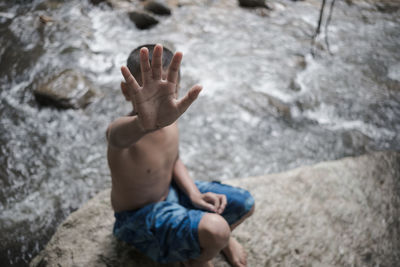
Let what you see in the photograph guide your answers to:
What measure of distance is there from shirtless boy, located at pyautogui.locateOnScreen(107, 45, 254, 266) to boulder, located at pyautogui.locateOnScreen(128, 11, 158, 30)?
390cm

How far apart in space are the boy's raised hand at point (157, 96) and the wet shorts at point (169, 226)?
0.59 metres

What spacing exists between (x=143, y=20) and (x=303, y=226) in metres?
4.23

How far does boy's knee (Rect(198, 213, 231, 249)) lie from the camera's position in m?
1.57

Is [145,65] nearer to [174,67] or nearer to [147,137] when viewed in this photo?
[174,67]

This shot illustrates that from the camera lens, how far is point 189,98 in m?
1.26

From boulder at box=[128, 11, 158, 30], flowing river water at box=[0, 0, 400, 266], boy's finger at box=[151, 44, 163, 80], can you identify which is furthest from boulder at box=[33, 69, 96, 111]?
boy's finger at box=[151, 44, 163, 80]

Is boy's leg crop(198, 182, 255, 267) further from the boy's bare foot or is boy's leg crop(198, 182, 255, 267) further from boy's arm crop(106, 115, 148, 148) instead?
boy's arm crop(106, 115, 148, 148)

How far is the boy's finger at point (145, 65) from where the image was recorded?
1.19 metres

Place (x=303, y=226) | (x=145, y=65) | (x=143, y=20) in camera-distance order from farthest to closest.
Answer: (x=143, y=20) < (x=303, y=226) < (x=145, y=65)

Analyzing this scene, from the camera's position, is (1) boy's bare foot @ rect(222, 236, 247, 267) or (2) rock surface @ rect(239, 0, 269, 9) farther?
(2) rock surface @ rect(239, 0, 269, 9)

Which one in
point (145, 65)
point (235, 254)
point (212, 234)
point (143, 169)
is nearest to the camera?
point (145, 65)

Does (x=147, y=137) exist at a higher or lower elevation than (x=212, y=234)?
higher

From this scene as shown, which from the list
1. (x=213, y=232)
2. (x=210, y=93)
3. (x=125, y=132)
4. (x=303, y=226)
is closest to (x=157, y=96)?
(x=125, y=132)

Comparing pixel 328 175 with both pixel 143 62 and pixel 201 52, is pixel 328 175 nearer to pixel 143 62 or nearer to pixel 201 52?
pixel 143 62
